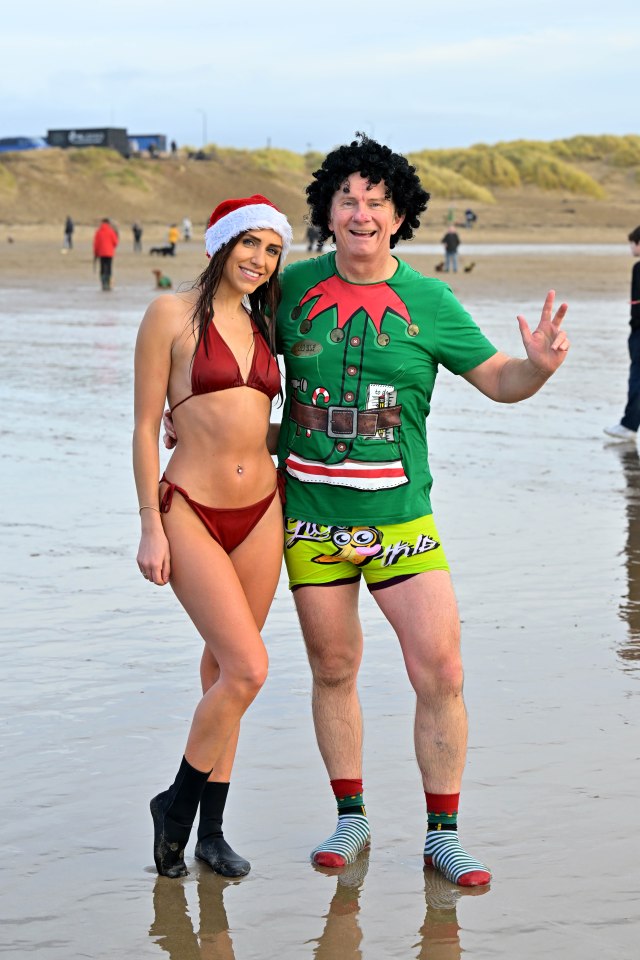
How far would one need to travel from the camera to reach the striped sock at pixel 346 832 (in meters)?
4.40

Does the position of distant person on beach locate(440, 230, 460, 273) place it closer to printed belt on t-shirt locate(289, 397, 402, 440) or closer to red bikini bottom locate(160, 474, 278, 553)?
printed belt on t-shirt locate(289, 397, 402, 440)

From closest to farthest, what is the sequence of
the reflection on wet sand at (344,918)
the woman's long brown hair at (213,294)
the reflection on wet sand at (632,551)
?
1. the reflection on wet sand at (344,918)
2. the woman's long brown hair at (213,294)
3. the reflection on wet sand at (632,551)

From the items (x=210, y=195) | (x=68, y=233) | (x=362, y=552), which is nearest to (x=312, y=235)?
(x=68, y=233)

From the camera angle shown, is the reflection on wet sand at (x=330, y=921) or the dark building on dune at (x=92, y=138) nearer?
the reflection on wet sand at (x=330, y=921)

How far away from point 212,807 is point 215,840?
0.35 feet

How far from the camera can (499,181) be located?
393ft

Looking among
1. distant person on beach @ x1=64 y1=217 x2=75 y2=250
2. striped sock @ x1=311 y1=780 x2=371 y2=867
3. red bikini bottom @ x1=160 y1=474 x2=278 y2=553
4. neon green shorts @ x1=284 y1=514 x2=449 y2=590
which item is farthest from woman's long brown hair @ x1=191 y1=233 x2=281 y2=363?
distant person on beach @ x1=64 y1=217 x2=75 y2=250

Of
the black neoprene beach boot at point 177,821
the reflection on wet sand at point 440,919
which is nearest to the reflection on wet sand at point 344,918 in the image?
the reflection on wet sand at point 440,919

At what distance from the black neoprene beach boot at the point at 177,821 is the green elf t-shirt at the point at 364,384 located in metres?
0.86

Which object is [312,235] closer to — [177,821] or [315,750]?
[315,750]

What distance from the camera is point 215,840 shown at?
4402 millimetres

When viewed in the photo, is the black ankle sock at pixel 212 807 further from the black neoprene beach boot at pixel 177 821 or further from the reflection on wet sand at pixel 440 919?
the reflection on wet sand at pixel 440 919

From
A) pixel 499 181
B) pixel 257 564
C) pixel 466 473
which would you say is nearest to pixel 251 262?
pixel 257 564

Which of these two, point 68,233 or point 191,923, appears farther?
point 68,233
